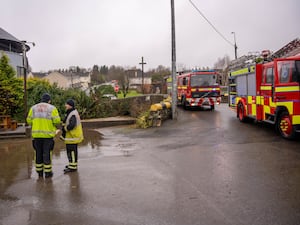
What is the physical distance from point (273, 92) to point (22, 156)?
7841mm

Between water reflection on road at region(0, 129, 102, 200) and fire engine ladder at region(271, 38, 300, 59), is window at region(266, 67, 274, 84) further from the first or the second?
water reflection on road at region(0, 129, 102, 200)

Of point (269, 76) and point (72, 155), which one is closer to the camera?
point (72, 155)

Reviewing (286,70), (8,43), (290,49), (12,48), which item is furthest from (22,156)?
(12,48)

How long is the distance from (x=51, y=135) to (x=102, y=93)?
11216 mm

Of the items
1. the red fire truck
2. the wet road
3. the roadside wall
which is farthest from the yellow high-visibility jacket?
the red fire truck

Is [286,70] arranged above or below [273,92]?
above

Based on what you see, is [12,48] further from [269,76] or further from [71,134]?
[71,134]

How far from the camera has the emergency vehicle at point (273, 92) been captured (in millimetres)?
9570

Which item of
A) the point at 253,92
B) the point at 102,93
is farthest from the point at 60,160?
the point at 102,93

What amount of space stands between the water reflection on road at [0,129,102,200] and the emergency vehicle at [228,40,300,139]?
18.8 ft

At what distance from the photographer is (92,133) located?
43.3 ft

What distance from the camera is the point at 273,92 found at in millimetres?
10398

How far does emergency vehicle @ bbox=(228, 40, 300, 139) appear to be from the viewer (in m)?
9.57

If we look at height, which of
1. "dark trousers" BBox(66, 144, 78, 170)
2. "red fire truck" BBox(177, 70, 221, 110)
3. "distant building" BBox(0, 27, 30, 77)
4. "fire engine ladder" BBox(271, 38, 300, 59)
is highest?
"distant building" BBox(0, 27, 30, 77)
